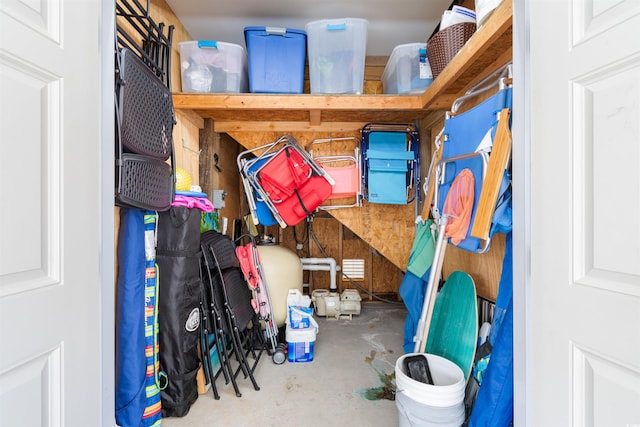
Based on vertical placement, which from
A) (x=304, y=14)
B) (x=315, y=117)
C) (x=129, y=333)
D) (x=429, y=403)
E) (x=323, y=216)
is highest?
(x=304, y=14)

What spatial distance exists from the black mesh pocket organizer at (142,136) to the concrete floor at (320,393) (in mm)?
1259

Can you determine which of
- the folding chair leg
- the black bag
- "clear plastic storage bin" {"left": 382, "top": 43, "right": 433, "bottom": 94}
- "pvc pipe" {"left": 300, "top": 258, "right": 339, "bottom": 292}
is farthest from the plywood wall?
the folding chair leg

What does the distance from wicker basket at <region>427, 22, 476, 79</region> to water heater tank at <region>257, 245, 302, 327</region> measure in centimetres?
204

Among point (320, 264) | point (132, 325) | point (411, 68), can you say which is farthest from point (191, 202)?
point (320, 264)

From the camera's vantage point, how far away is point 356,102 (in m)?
2.40

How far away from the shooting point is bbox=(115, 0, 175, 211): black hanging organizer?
1.31 metres

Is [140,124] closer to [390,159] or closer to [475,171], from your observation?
[475,171]

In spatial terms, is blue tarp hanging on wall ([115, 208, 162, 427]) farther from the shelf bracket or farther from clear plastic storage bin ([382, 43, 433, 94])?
clear plastic storage bin ([382, 43, 433, 94])

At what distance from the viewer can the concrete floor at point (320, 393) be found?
5.70ft

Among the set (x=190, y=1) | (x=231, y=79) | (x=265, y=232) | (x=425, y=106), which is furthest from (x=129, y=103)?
(x=265, y=232)

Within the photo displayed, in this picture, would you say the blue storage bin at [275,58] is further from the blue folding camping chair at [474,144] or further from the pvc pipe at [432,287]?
the pvc pipe at [432,287]
